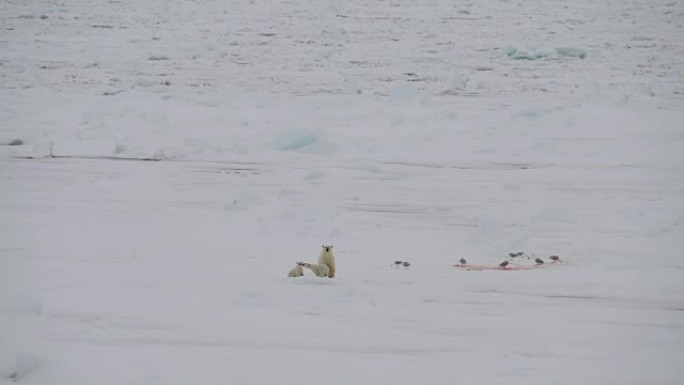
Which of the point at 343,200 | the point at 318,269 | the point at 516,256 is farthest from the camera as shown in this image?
the point at 343,200

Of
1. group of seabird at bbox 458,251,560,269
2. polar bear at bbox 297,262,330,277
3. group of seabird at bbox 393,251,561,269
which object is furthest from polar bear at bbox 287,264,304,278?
group of seabird at bbox 458,251,560,269

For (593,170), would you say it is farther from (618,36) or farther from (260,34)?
(260,34)

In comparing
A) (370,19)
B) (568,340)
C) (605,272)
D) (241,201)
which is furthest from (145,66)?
(568,340)

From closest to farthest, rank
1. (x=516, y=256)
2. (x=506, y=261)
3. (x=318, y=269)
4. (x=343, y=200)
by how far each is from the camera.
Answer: (x=318, y=269) < (x=506, y=261) < (x=516, y=256) < (x=343, y=200)

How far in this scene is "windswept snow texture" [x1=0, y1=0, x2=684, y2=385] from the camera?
13.5ft

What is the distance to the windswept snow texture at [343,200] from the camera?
4.11 metres

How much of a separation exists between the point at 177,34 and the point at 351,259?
11.1 m

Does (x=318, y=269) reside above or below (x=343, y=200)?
below

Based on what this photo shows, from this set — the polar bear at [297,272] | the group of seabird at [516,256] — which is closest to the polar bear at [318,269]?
the polar bear at [297,272]

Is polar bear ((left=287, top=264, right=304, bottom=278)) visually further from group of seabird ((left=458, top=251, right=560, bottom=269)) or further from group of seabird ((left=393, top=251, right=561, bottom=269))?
group of seabird ((left=458, top=251, right=560, bottom=269))

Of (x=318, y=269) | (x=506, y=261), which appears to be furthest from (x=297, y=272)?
(x=506, y=261)

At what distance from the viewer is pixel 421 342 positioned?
4.20m

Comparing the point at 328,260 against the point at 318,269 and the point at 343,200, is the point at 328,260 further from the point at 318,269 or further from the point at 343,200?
the point at 343,200

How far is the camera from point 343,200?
7.30m
